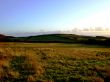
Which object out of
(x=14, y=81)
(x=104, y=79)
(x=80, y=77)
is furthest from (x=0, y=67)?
(x=104, y=79)

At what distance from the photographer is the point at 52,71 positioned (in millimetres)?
16000

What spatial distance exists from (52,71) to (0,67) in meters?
3.45

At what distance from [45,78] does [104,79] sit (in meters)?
3.34

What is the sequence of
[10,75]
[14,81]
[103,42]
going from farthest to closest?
[103,42] → [10,75] → [14,81]

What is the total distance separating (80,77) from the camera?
14.4 meters

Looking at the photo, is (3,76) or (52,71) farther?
(52,71)

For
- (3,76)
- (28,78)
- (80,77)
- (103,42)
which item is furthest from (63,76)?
(103,42)

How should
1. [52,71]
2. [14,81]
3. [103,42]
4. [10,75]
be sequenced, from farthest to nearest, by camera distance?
[103,42], [52,71], [10,75], [14,81]

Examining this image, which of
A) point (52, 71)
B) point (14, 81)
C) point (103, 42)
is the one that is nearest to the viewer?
point (14, 81)

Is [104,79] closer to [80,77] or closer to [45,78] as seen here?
[80,77]

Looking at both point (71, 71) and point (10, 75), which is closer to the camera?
point (10, 75)

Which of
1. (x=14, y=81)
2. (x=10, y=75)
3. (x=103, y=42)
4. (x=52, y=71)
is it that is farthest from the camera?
(x=103, y=42)

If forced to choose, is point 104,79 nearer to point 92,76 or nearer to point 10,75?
point 92,76

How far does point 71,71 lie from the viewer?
1623 centimetres
